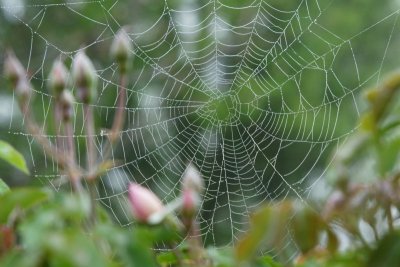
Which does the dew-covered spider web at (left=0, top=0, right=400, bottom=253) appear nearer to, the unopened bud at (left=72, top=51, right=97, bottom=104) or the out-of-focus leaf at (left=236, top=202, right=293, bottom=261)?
the unopened bud at (left=72, top=51, right=97, bottom=104)

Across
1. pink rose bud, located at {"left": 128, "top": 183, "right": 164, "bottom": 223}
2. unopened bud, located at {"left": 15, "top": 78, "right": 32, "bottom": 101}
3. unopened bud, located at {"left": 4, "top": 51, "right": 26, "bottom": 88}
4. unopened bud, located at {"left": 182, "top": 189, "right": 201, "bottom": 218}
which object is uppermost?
unopened bud, located at {"left": 4, "top": 51, "right": 26, "bottom": 88}

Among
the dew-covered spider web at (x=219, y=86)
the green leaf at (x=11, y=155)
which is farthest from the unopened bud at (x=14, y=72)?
the dew-covered spider web at (x=219, y=86)

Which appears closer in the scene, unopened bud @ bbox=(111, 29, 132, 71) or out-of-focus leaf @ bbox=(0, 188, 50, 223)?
out-of-focus leaf @ bbox=(0, 188, 50, 223)

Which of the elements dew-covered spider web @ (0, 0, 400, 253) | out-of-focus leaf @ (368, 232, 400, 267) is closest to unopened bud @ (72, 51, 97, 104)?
out-of-focus leaf @ (368, 232, 400, 267)

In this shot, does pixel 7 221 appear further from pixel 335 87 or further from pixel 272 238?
pixel 335 87

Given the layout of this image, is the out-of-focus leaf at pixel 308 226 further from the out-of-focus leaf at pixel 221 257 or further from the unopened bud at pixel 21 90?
the unopened bud at pixel 21 90

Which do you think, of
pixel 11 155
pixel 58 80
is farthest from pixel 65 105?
pixel 11 155
